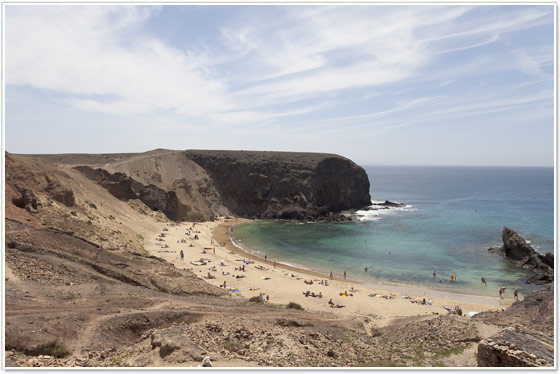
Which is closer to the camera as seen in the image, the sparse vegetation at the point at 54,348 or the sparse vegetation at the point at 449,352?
the sparse vegetation at the point at 54,348

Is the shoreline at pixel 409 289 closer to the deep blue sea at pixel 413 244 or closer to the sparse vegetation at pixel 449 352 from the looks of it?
the deep blue sea at pixel 413 244

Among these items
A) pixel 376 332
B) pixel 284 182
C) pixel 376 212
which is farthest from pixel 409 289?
pixel 284 182

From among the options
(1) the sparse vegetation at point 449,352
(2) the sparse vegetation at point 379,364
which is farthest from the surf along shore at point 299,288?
(2) the sparse vegetation at point 379,364

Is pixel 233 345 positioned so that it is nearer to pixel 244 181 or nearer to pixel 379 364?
pixel 379 364

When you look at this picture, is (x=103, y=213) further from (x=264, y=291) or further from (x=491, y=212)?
(x=491, y=212)

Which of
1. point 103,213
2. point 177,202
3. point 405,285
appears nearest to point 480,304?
point 405,285
